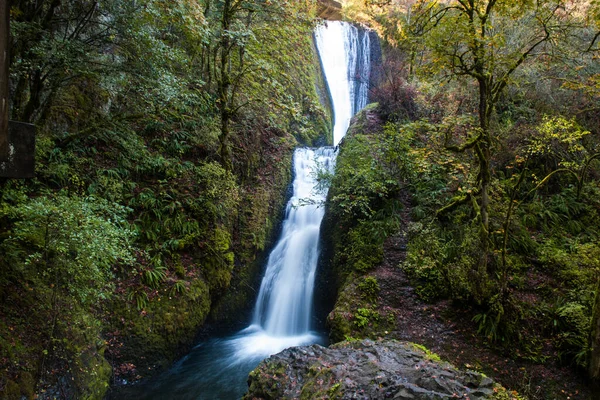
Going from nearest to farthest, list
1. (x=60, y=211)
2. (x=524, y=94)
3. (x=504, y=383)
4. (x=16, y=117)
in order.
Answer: (x=60, y=211) → (x=16, y=117) → (x=504, y=383) → (x=524, y=94)

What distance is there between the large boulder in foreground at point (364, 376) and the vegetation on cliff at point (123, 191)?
8.94 feet

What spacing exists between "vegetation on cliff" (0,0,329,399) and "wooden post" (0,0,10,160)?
113 cm

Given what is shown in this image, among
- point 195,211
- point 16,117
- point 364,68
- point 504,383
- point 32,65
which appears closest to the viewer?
point 32,65

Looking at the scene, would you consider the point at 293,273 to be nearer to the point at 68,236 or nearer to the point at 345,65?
the point at 68,236

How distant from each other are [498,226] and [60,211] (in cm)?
868

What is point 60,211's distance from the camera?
4.06 meters

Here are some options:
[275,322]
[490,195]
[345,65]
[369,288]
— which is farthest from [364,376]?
[345,65]

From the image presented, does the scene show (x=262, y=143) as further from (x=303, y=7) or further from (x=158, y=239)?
(x=158, y=239)

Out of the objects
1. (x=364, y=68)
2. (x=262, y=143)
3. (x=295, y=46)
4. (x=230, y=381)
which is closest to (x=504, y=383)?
(x=230, y=381)

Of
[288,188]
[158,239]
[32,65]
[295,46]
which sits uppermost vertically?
[295,46]

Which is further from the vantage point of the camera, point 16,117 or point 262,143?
point 262,143

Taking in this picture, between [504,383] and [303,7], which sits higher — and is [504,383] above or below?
below

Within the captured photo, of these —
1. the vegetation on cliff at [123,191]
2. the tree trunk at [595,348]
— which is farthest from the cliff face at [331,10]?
the tree trunk at [595,348]

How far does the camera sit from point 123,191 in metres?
7.80
